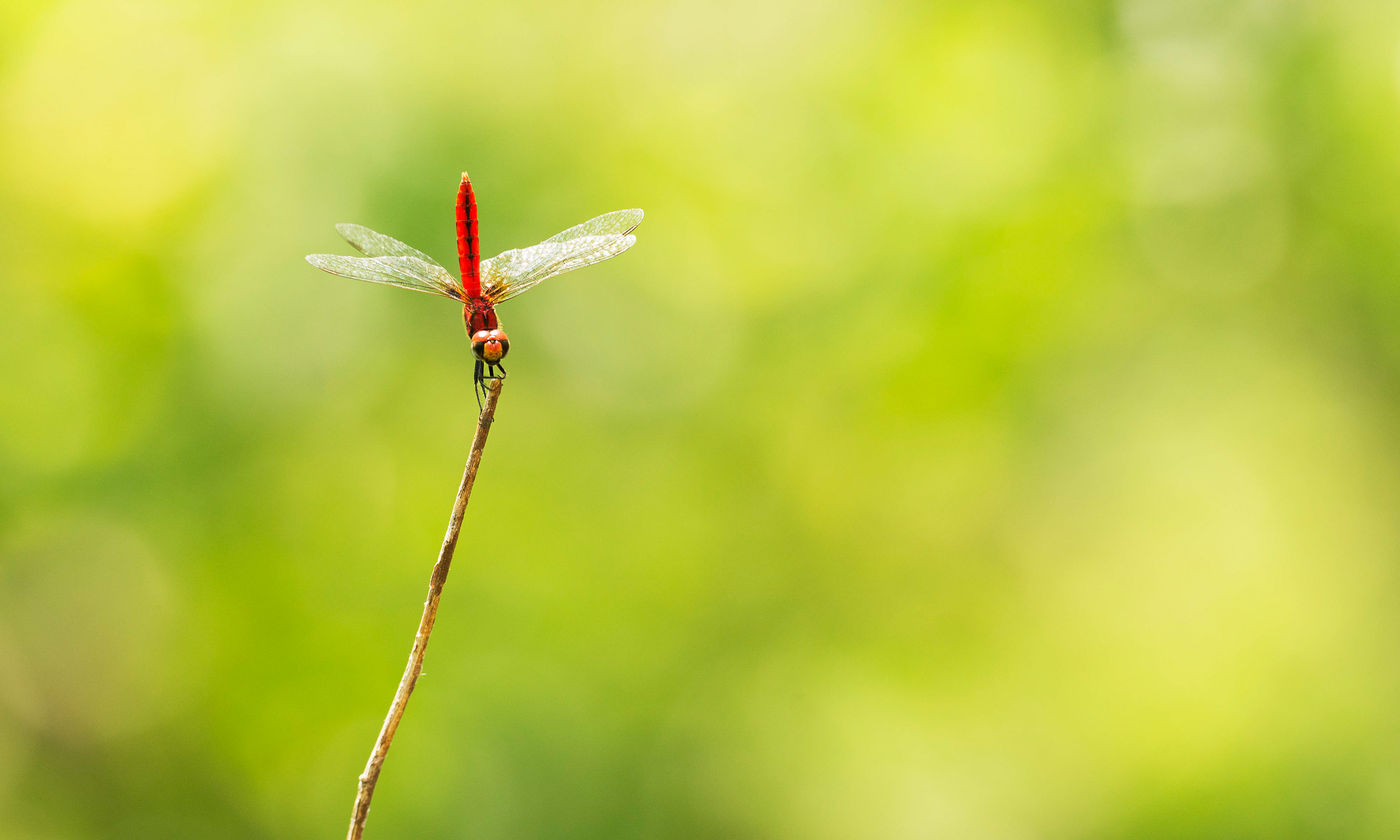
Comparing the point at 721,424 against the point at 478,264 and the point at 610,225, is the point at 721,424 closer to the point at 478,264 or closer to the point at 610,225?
the point at 610,225

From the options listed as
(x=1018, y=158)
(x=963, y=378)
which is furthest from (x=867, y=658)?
(x=1018, y=158)

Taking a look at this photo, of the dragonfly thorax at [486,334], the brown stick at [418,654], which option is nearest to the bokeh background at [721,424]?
the dragonfly thorax at [486,334]

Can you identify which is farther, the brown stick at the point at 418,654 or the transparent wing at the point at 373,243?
the transparent wing at the point at 373,243

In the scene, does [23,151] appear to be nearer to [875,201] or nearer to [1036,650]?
[875,201]

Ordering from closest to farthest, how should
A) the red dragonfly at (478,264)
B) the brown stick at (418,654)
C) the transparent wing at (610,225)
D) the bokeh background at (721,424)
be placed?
1. the brown stick at (418,654)
2. the red dragonfly at (478,264)
3. the transparent wing at (610,225)
4. the bokeh background at (721,424)

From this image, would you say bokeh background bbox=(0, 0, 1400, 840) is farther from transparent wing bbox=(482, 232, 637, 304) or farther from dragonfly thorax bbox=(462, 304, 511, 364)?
dragonfly thorax bbox=(462, 304, 511, 364)

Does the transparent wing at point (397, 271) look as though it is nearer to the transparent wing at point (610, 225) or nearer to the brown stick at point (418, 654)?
the transparent wing at point (610, 225)

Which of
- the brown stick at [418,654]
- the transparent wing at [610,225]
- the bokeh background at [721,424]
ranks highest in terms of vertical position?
the bokeh background at [721,424]
